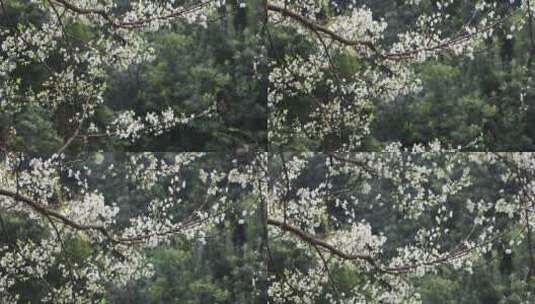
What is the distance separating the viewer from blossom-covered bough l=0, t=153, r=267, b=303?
3404 mm

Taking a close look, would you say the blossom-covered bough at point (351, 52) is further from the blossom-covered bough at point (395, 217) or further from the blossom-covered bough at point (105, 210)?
the blossom-covered bough at point (105, 210)

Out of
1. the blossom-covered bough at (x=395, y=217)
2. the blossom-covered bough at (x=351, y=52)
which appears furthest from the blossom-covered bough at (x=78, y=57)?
the blossom-covered bough at (x=395, y=217)

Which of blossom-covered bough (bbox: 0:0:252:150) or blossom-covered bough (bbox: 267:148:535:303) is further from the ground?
blossom-covered bough (bbox: 0:0:252:150)

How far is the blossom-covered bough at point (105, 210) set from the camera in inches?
134

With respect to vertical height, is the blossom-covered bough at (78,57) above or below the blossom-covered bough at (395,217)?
above

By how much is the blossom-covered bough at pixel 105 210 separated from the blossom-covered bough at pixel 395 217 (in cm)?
19

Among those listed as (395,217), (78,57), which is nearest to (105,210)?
(78,57)

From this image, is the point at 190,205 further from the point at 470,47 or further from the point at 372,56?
the point at 470,47

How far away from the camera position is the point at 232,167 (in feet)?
11.4

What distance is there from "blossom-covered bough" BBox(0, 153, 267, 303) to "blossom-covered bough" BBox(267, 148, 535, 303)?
0.19 meters

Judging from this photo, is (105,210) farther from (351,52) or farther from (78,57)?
(351,52)

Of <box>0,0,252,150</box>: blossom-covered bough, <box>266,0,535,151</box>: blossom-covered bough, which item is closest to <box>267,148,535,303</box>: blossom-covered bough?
<box>266,0,535,151</box>: blossom-covered bough

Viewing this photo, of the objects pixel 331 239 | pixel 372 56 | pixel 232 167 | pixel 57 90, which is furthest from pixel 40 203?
pixel 372 56

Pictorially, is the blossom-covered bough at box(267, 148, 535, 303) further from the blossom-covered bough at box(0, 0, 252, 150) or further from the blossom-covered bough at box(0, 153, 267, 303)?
the blossom-covered bough at box(0, 0, 252, 150)
